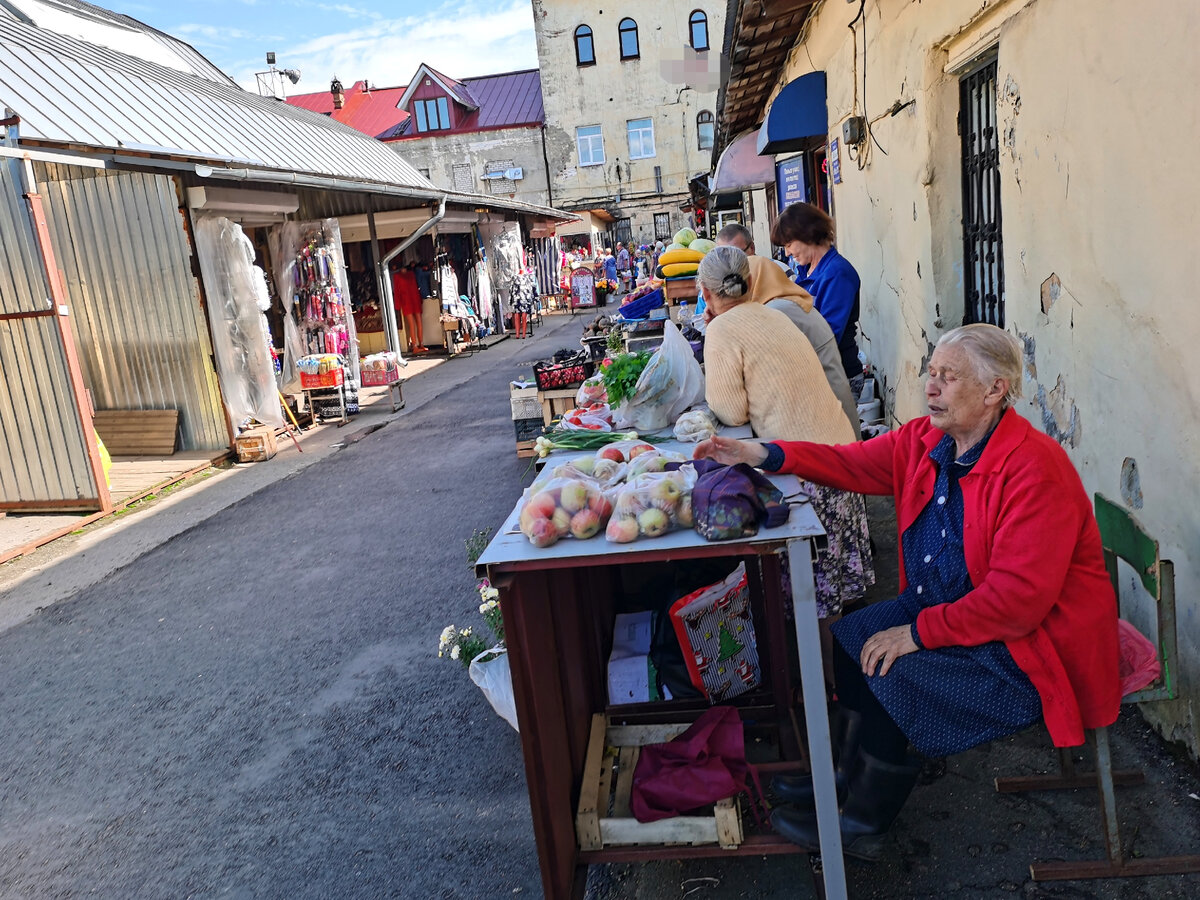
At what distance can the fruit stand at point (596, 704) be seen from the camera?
2.27m

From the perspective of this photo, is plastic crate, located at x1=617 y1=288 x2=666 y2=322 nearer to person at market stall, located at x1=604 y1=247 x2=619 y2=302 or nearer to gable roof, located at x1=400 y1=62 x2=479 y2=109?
person at market stall, located at x1=604 y1=247 x2=619 y2=302

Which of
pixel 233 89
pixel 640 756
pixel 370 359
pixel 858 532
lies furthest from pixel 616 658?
pixel 233 89

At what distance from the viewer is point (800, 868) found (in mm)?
2682

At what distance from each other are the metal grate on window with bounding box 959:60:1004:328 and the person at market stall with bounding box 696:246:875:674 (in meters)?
1.73

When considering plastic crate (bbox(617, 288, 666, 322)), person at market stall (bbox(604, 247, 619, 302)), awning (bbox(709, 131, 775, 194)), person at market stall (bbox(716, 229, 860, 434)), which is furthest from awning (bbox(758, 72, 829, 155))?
person at market stall (bbox(604, 247, 619, 302))

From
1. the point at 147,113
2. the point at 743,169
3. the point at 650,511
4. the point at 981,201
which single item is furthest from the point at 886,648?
the point at 147,113

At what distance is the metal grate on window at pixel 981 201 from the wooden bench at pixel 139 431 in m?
8.21

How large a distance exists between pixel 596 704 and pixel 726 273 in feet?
5.91

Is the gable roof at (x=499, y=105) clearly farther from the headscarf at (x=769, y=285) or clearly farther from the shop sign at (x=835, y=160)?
the headscarf at (x=769, y=285)

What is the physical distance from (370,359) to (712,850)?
404 inches

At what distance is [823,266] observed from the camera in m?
5.04

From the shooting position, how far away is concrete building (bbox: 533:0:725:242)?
116 ft

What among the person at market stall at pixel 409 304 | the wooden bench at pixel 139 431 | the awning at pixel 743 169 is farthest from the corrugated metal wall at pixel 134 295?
the person at market stall at pixel 409 304

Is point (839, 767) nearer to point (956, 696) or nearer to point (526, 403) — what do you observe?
point (956, 696)
